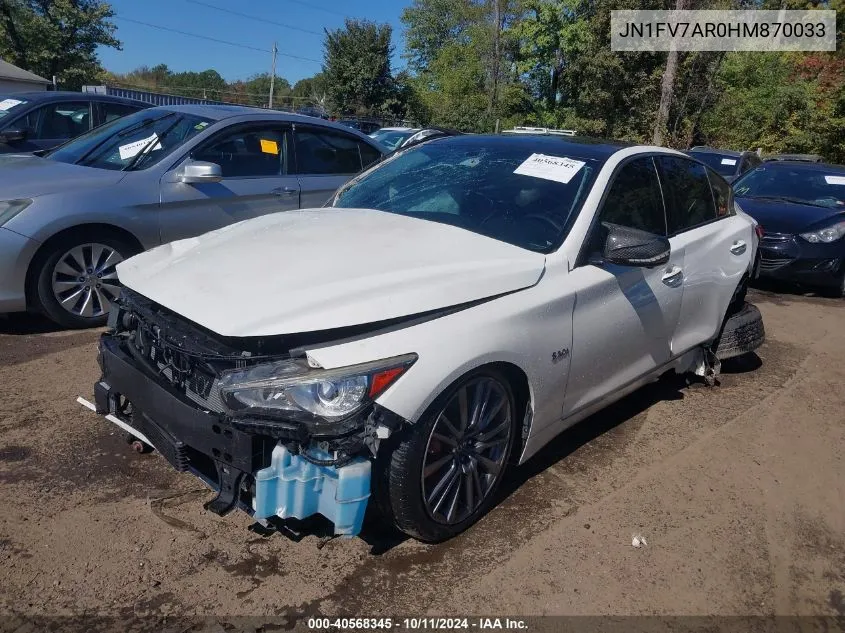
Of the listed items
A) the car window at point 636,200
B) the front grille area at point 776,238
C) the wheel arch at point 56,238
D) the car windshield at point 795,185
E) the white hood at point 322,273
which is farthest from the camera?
the car windshield at point 795,185

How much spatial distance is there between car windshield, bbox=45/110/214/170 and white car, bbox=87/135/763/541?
7.21ft

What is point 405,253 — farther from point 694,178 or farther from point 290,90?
point 290,90

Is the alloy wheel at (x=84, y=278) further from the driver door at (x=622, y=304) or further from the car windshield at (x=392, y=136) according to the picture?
the car windshield at (x=392, y=136)

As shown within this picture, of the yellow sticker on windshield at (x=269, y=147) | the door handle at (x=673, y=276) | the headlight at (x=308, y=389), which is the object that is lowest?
the headlight at (x=308, y=389)

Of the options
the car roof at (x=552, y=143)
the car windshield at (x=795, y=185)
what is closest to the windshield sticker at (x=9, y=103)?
the car roof at (x=552, y=143)

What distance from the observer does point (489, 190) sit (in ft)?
12.0

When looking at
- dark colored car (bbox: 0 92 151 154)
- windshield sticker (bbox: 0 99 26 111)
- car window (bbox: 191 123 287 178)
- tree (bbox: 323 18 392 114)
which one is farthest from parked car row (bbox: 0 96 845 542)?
tree (bbox: 323 18 392 114)

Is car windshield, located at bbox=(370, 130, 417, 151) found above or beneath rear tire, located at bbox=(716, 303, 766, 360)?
above

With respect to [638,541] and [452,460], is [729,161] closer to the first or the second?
[638,541]

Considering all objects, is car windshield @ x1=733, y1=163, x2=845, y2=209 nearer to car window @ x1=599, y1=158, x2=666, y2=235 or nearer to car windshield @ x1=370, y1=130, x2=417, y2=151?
car window @ x1=599, y1=158, x2=666, y2=235

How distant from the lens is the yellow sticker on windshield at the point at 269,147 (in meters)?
6.03

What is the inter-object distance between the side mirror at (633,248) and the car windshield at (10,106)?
24.1ft

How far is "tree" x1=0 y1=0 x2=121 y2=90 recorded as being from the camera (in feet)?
97.3

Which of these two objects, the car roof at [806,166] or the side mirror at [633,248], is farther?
the car roof at [806,166]
